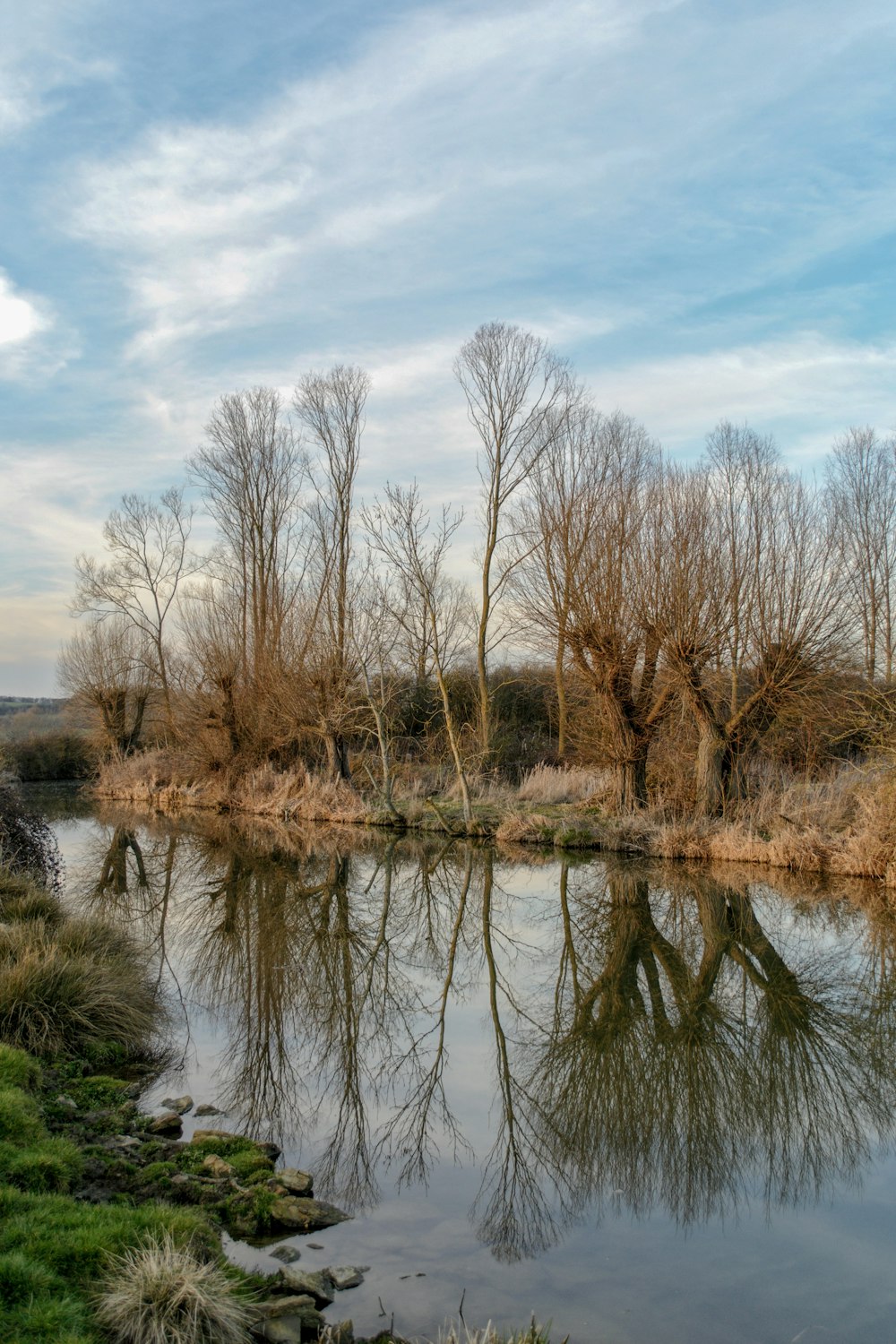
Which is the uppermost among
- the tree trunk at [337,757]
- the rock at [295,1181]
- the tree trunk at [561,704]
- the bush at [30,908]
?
the tree trunk at [561,704]

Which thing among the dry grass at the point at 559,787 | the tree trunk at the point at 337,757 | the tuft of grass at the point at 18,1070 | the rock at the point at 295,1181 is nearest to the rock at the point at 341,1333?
the rock at the point at 295,1181

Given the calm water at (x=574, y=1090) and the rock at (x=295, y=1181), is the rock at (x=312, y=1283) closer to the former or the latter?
the calm water at (x=574, y=1090)

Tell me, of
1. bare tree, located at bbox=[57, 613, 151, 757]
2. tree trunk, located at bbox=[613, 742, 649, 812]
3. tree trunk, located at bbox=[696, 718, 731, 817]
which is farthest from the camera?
bare tree, located at bbox=[57, 613, 151, 757]

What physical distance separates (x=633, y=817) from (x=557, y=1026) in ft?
31.2

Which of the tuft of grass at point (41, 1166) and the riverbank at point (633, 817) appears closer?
the tuft of grass at point (41, 1166)

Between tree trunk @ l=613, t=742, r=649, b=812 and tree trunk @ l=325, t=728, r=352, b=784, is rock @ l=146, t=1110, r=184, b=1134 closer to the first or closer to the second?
tree trunk @ l=613, t=742, r=649, b=812

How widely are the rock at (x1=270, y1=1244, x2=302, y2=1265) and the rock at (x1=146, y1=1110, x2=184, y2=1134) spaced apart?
5.44 ft

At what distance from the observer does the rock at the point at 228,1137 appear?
594 cm

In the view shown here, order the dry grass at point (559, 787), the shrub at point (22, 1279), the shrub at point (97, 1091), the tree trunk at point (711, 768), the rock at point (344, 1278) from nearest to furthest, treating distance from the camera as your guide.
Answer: the shrub at point (22, 1279) → the rock at point (344, 1278) → the shrub at point (97, 1091) → the tree trunk at point (711, 768) → the dry grass at point (559, 787)

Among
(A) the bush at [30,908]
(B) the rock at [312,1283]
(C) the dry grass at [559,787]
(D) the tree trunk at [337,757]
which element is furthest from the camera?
(D) the tree trunk at [337,757]

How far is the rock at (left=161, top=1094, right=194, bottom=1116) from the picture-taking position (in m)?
6.59

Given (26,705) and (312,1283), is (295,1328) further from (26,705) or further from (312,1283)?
(26,705)

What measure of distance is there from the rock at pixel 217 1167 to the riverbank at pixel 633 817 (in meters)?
11.1

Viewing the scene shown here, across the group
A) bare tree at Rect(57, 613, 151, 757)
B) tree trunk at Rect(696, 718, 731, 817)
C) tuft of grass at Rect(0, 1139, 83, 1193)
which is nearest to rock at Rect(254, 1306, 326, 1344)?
tuft of grass at Rect(0, 1139, 83, 1193)
